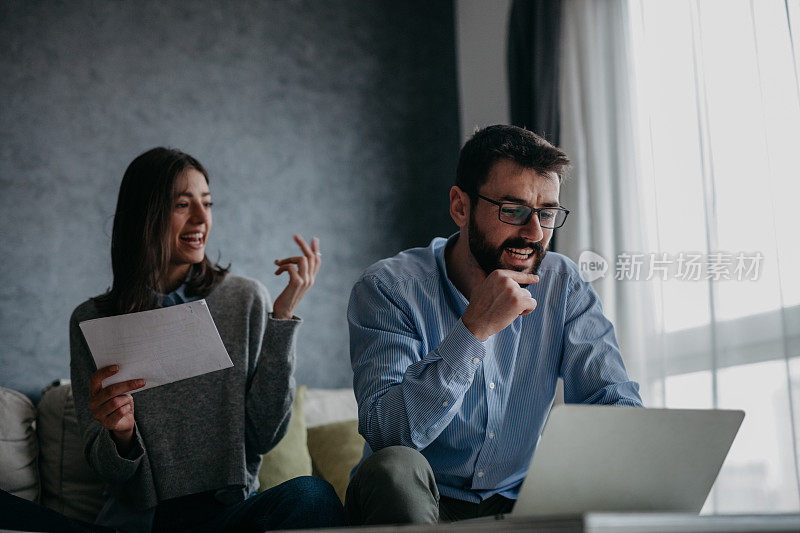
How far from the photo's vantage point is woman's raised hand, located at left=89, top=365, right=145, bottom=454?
1.55m

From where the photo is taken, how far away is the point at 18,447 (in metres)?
2.01

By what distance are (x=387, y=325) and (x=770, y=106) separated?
138 centimetres

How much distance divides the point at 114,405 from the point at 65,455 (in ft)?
1.97

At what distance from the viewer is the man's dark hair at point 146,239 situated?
1.84 m

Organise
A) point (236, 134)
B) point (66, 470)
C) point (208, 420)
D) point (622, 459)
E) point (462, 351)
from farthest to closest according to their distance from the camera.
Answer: point (236, 134) < point (66, 470) < point (208, 420) < point (462, 351) < point (622, 459)

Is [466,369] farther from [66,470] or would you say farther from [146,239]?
[66,470]

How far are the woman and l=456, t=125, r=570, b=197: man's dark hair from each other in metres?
0.48

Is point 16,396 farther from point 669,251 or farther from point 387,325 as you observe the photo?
point 669,251

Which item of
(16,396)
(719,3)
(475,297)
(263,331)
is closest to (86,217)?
(16,396)

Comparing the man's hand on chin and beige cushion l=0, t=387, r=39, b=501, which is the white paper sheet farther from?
beige cushion l=0, t=387, r=39, b=501

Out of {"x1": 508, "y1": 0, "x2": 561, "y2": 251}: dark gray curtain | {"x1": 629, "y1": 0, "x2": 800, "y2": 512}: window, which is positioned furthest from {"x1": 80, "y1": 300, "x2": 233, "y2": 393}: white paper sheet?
{"x1": 508, "y1": 0, "x2": 561, "y2": 251}: dark gray curtain

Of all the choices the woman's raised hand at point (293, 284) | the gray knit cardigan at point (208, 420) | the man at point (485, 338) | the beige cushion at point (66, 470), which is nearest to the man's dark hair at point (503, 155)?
the man at point (485, 338)

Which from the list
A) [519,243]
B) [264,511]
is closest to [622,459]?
[519,243]

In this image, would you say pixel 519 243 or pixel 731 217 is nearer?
pixel 519 243
